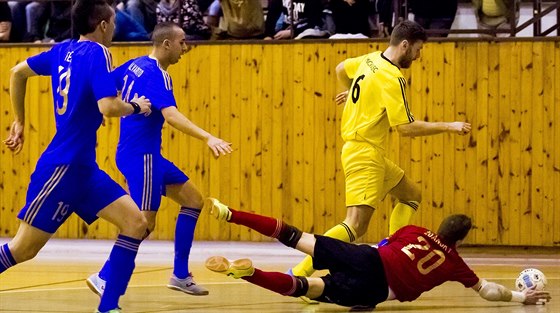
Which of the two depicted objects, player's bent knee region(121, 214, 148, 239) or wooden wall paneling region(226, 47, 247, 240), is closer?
player's bent knee region(121, 214, 148, 239)

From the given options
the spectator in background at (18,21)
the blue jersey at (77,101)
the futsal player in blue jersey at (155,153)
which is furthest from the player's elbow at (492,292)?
the spectator in background at (18,21)

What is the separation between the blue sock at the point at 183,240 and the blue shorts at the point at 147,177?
0.98 feet

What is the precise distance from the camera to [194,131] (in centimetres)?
733

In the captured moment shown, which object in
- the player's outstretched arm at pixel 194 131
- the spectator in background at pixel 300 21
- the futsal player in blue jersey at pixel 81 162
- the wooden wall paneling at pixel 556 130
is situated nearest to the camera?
the futsal player in blue jersey at pixel 81 162

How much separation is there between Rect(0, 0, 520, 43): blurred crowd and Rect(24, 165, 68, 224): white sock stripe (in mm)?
6674

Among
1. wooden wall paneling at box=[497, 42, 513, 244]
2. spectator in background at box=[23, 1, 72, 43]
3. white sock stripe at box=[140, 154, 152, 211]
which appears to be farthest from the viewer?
spectator in background at box=[23, 1, 72, 43]

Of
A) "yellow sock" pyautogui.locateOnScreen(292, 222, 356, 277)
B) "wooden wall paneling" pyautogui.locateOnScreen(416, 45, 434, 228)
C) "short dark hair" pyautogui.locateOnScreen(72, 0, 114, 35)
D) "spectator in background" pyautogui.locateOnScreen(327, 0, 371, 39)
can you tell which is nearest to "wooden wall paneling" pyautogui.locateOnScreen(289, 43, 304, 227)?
"spectator in background" pyautogui.locateOnScreen(327, 0, 371, 39)

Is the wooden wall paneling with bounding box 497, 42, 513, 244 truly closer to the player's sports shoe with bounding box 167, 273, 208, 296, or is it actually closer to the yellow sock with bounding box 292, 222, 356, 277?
the yellow sock with bounding box 292, 222, 356, 277

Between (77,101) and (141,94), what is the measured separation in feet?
4.97

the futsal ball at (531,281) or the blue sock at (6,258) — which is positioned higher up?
the blue sock at (6,258)

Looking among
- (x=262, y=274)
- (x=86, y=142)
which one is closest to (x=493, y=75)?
(x=262, y=274)

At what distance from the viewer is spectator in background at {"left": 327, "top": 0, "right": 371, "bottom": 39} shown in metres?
12.8

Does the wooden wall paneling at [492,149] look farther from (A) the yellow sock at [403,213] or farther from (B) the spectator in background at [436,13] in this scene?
(A) the yellow sock at [403,213]

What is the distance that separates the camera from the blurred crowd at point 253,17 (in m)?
12.6
